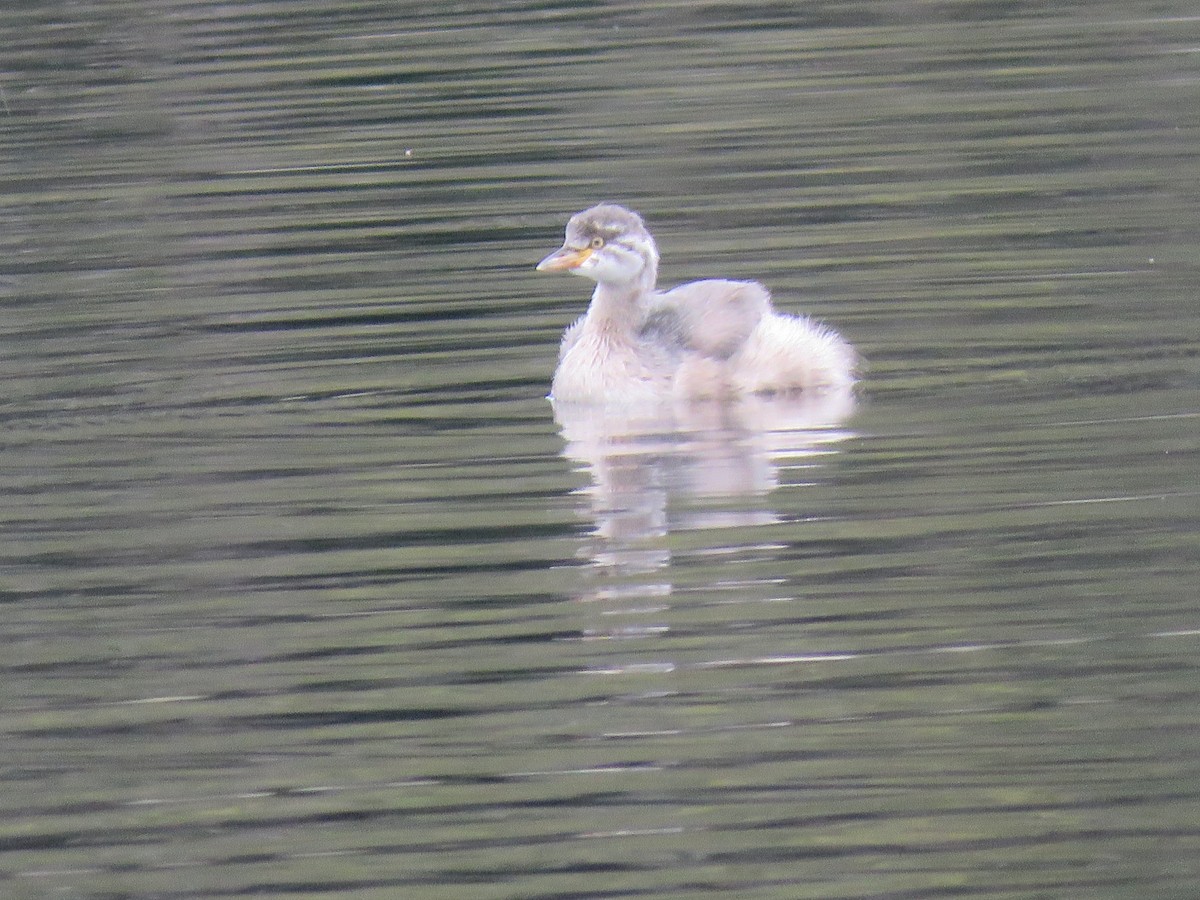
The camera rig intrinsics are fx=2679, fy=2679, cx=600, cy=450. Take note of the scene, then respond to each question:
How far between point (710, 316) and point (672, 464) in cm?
152

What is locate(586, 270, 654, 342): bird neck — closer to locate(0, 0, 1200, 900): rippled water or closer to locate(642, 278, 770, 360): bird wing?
locate(642, 278, 770, 360): bird wing

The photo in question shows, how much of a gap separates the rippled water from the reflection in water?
3 centimetres

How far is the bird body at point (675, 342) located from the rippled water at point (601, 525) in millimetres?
214

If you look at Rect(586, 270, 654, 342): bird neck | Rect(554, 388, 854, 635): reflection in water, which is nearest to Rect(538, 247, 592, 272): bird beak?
Rect(586, 270, 654, 342): bird neck

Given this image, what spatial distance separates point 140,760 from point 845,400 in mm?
3791

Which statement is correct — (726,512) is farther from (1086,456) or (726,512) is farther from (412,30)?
(412,30)

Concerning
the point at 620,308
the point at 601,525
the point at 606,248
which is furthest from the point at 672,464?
the point at 606,248

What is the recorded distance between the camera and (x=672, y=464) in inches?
332

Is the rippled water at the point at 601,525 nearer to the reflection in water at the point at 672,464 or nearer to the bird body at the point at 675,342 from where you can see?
the reflection in water at the point at 672,464

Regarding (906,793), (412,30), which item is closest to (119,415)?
(906,793)

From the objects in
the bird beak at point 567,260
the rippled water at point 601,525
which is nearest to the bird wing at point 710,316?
the bird beak at point 567,260

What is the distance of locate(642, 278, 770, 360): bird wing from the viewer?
31.8ft

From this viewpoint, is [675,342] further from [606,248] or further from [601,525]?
[601,525]

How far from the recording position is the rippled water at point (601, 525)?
549 centimetres
